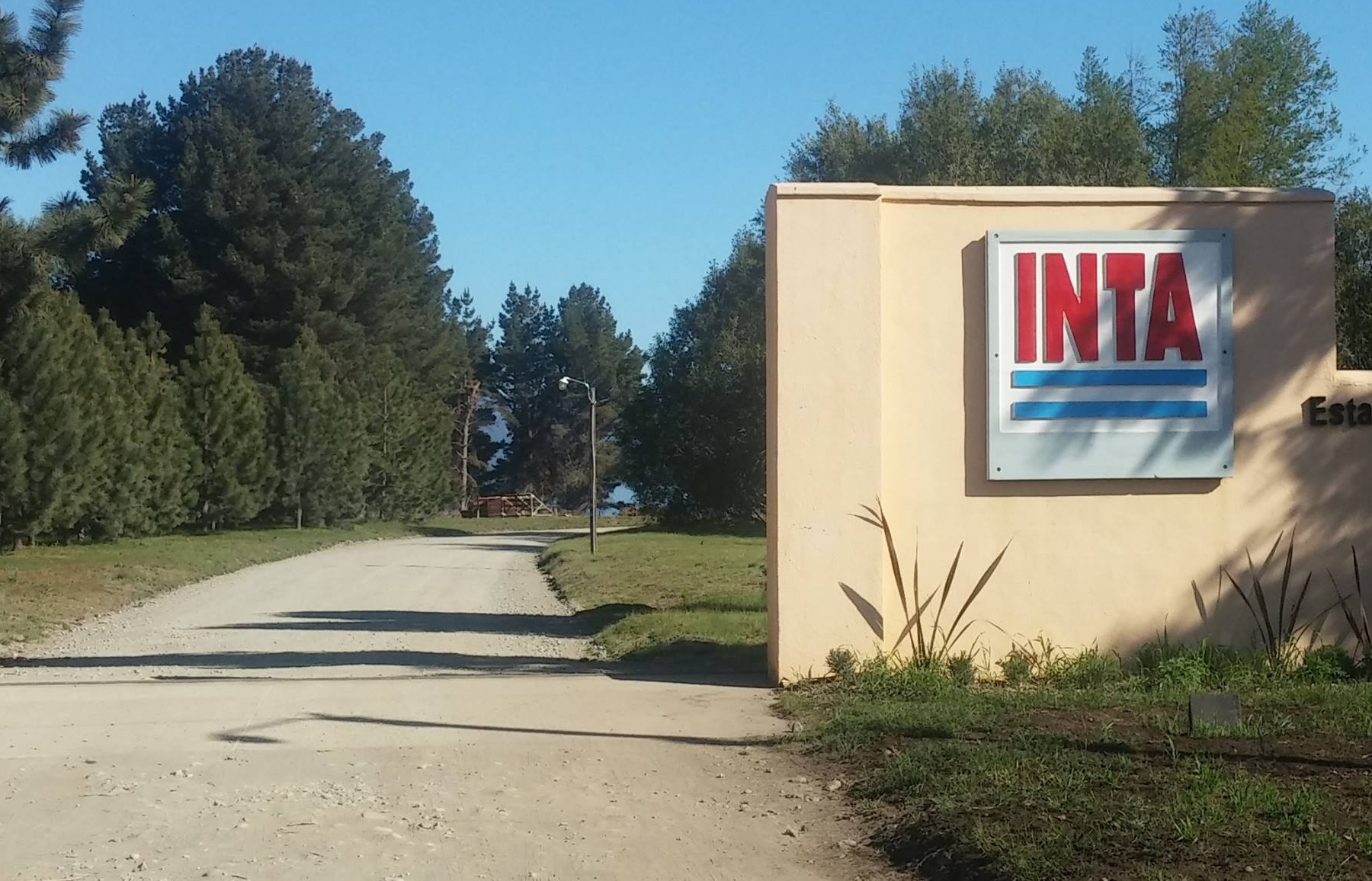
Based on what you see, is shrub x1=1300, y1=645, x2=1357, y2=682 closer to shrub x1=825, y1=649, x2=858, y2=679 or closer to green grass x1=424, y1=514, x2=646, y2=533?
shrub x1=825, y1=649, x2=858, y2=679

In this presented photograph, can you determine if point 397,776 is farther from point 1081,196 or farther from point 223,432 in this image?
point 223,432

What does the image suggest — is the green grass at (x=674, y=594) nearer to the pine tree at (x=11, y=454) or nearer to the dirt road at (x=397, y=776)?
the dirt road at (x=397, y=776)

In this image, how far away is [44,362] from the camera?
31266 mm

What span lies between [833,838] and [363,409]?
5210 centimetres

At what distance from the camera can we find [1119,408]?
10.2 meters

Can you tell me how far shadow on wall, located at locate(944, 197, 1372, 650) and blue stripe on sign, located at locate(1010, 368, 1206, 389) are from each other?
0.36 meters

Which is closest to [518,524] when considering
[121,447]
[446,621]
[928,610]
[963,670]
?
[121,447]

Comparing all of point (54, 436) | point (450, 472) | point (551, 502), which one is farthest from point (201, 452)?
point (551, 502)

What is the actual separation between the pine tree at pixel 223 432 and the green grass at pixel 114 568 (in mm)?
1046

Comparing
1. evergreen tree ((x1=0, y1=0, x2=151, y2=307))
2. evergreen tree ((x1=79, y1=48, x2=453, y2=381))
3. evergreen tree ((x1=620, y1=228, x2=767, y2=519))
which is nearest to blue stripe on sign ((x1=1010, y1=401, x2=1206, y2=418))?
evergreen tree ((x1=0, y1=0, x2=151, y2=307))

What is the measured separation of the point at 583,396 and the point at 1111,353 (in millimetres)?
80274

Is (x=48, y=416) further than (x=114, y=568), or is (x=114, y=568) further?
(x=48, y=416)

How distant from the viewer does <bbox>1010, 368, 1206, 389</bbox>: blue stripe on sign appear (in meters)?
10.2

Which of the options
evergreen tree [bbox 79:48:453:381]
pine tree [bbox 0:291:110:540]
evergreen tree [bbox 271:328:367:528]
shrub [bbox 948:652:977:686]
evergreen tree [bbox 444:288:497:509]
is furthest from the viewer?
evergreen tree [bbox 444:288:497:509]
